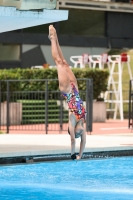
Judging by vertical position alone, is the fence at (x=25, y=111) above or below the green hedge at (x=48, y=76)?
below

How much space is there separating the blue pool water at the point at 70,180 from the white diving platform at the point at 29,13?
10.8 feet

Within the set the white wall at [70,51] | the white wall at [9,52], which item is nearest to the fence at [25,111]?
the white wall at [9,52]

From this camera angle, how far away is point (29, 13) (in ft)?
47.3

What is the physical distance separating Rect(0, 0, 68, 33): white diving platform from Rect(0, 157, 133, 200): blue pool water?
3.29 meters

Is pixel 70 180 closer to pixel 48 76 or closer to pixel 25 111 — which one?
A: pixel 25 111

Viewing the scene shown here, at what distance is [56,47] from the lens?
Answer: 11641 millimetres

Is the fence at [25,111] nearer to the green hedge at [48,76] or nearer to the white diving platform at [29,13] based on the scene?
the green hedge at [48,76]

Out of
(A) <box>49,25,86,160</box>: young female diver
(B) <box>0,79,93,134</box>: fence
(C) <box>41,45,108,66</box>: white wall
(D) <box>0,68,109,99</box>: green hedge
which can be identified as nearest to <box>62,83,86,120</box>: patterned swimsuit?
(A) <box>49,25,86,160</box>: young female diver

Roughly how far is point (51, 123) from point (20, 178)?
45.3ft

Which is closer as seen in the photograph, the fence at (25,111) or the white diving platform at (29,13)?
the white diving platform at (29,13)

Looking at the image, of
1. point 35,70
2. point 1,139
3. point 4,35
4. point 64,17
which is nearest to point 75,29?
point 4,35

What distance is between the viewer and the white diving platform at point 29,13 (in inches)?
557

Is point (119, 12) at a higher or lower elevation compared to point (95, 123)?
higher

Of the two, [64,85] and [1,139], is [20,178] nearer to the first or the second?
[64,85]
